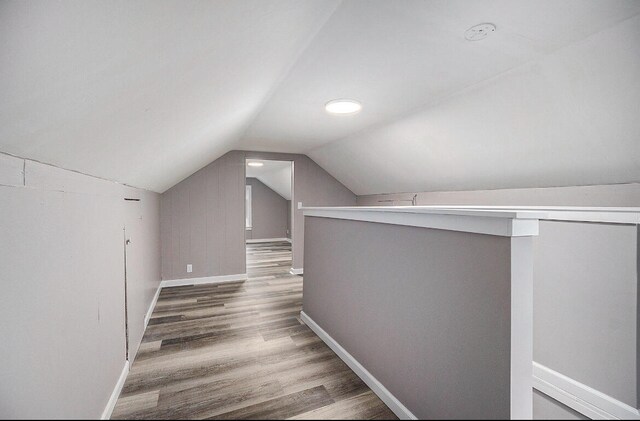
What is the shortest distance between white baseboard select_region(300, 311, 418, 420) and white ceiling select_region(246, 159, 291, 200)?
13.4ft

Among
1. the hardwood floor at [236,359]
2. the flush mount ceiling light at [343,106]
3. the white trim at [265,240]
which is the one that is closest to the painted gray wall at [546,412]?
the hardwood floor at [236,359]

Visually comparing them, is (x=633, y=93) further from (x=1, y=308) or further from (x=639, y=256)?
(x=1, y=308)

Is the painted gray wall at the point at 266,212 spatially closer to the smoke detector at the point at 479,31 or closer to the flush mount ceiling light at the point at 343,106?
the flush mount ceiling light at the point at 343,106

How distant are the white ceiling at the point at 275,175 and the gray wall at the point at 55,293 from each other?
479 centimetres

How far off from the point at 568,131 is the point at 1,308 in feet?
9.63

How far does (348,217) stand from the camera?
78.7 inches

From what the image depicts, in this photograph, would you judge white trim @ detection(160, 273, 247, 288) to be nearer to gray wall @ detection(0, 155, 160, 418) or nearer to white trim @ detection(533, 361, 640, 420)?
gray wall @ detection(0, 155, 160, 418)

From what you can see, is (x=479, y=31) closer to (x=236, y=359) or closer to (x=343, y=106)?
(x=343, y=106)

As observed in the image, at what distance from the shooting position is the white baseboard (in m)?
1.31

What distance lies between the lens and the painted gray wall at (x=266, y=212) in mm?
8742

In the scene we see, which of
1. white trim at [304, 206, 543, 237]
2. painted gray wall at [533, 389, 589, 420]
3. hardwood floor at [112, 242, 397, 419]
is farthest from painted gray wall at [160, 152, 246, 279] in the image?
painted gray wall at [533, 389, 589, 420]

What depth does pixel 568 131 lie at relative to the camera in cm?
202

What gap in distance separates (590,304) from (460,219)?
1169 mm

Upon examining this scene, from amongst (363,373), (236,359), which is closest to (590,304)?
(363,373)
